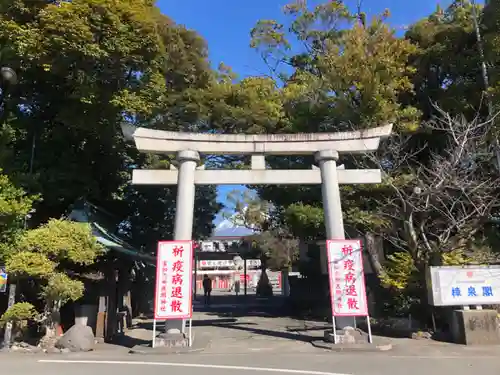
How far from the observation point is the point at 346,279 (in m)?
11.0

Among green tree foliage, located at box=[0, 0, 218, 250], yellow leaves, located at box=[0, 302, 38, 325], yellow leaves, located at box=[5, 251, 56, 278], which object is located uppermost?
green tree foliage, located at box=[0, 0, 218, 250]

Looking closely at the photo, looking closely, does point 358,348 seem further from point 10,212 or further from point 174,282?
point 10,212

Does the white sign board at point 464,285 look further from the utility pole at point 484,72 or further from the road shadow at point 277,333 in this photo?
the utility pole at point 484,72

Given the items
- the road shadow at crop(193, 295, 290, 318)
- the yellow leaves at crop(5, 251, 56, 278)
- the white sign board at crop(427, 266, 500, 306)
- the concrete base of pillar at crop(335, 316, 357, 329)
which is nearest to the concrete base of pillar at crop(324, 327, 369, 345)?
the concrete base of pillar at crop(335, 316, 357, 329)

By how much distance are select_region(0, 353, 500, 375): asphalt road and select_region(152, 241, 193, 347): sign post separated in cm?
126

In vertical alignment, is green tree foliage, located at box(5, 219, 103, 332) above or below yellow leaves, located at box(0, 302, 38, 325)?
above

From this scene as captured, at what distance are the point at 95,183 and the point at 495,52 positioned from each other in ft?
45.8

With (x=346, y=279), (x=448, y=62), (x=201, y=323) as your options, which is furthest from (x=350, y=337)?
(x=448, y=62)

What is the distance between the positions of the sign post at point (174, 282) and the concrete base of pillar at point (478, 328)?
6.88 metres

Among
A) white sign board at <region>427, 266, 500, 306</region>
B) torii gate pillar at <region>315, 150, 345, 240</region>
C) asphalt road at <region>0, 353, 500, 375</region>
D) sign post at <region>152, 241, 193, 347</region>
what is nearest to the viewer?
asphalt road at <region>0, 353, 500, 375</region>

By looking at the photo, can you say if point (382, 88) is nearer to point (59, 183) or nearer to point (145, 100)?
point (145, 100)

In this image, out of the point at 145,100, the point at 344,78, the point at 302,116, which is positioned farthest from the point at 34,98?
the point at 344,78

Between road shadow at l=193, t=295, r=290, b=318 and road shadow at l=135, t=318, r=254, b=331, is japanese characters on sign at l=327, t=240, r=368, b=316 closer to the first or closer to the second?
road shadow at l=135, t=318, r=254, b=331

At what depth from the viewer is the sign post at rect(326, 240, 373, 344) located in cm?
1074
